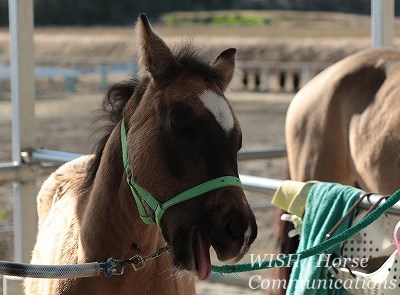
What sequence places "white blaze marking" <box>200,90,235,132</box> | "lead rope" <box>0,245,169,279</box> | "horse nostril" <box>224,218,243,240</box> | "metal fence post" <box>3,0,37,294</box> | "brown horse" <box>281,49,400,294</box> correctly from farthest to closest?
"brown horse" <box>281,49,400,294</box> < "metal fence post" <box>3,0,37,294</box> < "lead rope" <box>0,245,169,279</box> < "white blaze marking" <box>200,90,235,132</box> < "horse nostril" <box>224,218,243,240</box>

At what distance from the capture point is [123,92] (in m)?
2.81

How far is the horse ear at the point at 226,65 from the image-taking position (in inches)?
106

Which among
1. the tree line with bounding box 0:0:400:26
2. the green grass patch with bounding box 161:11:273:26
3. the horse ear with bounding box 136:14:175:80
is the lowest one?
the green grass patch with bounding box 161:11:273:26

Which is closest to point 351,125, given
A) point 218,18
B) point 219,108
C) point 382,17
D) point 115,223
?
point 382,17

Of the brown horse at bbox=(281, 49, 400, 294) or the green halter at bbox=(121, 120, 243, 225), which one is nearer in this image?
the green halter at bbox=(121, 120, 243, 225)

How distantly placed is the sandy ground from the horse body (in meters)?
0.40

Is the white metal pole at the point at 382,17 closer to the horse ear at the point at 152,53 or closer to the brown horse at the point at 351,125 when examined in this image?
the brown horse at the point at 351,125

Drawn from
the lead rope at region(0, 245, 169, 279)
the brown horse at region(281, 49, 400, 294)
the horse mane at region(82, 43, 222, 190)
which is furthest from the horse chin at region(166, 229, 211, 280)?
the brown horse at region(281, 49, 400, 294)

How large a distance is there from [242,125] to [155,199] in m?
14.2

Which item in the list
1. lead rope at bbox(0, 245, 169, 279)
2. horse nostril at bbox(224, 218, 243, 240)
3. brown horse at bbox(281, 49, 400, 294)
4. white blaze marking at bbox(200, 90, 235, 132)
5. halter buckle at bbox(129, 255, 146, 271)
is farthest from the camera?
brown horse at bbox(281, 49, 400, 294)

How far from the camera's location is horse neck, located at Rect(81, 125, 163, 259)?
2699 millimetres

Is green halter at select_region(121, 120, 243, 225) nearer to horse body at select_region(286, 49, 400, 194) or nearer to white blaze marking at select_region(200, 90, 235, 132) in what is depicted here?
white blaze marking at select_region(200, 90, 235, 132)

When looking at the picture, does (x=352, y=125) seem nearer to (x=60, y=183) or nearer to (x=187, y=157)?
(x=60, y=183)

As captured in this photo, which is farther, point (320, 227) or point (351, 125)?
point (351, 125)
